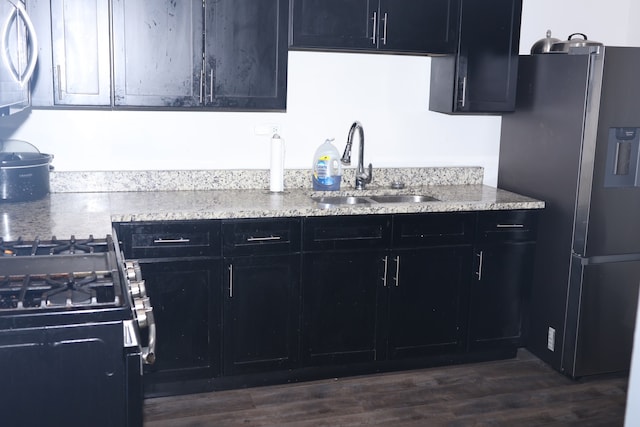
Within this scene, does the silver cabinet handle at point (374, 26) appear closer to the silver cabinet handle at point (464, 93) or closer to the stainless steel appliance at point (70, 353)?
the silver cabinet handle at point (464, 93)

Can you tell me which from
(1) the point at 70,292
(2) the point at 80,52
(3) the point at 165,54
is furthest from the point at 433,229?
(1) the point at 70,292

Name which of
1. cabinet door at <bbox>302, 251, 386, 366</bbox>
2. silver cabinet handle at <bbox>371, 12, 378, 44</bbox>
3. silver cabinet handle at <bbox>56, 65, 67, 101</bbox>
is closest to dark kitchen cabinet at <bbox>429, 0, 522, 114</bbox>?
silver cabinet handle at <bbox>371, 12, 378, 44</bbox>

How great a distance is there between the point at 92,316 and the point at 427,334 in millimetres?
2196

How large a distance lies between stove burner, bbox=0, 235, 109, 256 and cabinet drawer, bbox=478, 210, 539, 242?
1911 mm

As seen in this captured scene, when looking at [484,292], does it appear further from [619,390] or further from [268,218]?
[268,218]

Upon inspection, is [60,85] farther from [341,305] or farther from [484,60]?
[484,60]

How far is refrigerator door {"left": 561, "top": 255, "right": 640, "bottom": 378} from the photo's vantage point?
3.54m

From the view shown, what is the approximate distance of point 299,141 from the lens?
3902mm

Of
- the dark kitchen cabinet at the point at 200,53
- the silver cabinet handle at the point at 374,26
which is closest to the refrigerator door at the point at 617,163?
the silver cabinet handle at the point at 374,26

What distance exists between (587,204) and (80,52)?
242cm

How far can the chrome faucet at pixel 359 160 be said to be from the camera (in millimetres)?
3807

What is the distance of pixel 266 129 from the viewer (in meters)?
3.83

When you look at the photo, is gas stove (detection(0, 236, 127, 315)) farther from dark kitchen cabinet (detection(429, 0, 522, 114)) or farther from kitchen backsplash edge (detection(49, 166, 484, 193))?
dark kitchen cabinet (detection(429, 0, 522, 114))

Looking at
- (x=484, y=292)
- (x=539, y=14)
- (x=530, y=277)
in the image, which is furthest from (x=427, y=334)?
(x=539, y=14)
